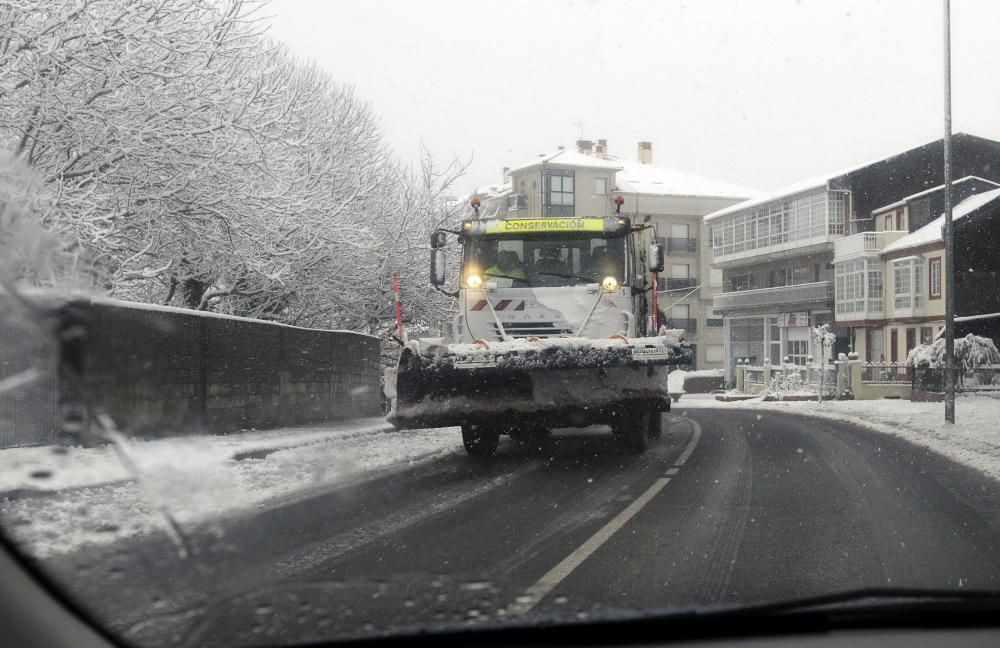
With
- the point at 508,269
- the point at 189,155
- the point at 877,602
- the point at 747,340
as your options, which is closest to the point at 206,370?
the point at 189,155

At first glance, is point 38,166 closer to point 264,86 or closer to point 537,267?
point 264,86

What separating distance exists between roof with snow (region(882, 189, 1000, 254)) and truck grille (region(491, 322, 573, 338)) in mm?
31511

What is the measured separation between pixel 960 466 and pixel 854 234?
38.0 m

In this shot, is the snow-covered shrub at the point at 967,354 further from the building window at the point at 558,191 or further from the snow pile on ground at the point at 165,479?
the snow pile on ground at the point at 165,479

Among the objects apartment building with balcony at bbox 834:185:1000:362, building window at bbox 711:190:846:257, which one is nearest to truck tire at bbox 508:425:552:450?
apartment building with balcony at bbox 834:185:1000:362

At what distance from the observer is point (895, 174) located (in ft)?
160

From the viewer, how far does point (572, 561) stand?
5.56m

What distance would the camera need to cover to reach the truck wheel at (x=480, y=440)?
12312 mm

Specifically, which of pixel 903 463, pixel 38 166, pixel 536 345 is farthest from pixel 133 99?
pixel 903 463

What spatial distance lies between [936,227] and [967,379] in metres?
11.2

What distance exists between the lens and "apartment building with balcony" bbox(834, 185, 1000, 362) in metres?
40.5

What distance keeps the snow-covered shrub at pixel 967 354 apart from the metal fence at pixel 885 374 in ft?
6.33

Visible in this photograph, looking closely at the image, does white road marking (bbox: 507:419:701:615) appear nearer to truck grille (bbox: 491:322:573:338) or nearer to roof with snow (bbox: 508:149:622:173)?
truck grille (bbox: 491:322:573:338)

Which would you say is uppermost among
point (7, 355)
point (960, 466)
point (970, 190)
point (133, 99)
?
point (970, 190)
